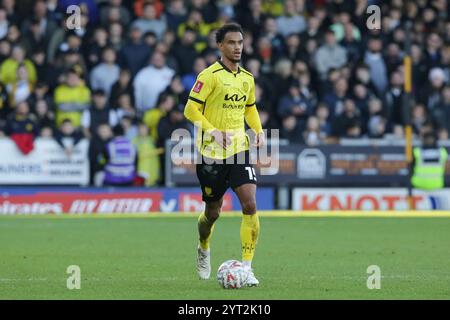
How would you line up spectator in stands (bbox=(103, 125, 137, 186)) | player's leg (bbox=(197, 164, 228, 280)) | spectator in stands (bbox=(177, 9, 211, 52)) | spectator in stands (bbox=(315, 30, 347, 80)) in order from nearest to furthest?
1. player's leg (bbox=(197, 164, 228, 280))
2. spectator in stands (bbox=(103, 125, 137, 186))
3. spectator in stands (bbox=(177, 9, 211, 52))
4. spectator in stands (bbox=(315, 30, 347, 80))

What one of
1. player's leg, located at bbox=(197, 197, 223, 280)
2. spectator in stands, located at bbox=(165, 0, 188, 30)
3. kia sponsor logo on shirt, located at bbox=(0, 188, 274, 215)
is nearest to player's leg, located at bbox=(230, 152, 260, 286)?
player's leg, located at bbox=(197, 197, 223, 280)

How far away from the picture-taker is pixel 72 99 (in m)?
22.3

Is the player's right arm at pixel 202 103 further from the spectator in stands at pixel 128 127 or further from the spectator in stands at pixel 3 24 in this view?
the spectator in stands at pixel 3 24

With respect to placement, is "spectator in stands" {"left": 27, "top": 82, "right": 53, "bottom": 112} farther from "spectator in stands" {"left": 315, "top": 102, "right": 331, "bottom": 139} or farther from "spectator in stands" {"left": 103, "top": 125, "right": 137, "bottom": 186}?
"spectator in stands" {"left": 315, "top": 102, "right": 331, "bottom": 139}

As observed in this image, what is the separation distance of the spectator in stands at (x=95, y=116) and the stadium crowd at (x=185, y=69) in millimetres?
24

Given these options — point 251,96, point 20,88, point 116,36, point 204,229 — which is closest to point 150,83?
point 116,36

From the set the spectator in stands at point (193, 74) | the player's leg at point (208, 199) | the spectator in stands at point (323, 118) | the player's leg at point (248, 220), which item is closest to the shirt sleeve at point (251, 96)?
the player's leg at point (208, 199)

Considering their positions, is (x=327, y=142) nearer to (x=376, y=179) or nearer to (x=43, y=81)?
(x=376, y=179)

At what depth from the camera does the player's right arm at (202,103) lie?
37.0 ft

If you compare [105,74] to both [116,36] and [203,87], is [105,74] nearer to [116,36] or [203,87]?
[116,36]

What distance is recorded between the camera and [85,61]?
23266 mm

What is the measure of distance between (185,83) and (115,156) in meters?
2.20

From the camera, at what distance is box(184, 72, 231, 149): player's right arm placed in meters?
11.3
